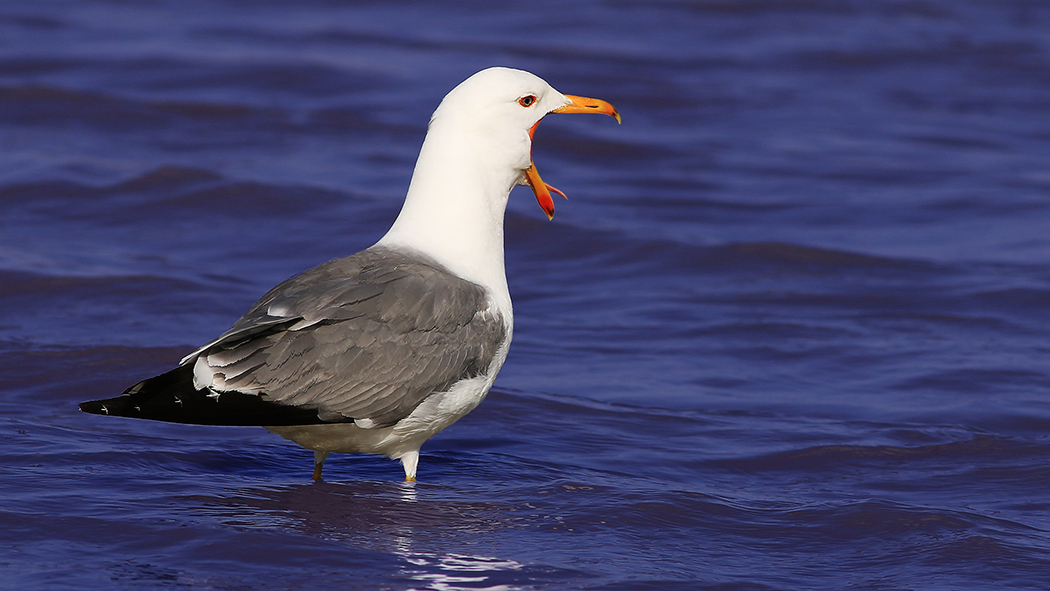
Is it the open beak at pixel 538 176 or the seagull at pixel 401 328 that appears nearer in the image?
the seagull at pixel 401 328

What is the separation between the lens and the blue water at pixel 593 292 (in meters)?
4.86

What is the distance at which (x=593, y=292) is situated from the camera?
28.0ft

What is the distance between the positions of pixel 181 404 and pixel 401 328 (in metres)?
0.88

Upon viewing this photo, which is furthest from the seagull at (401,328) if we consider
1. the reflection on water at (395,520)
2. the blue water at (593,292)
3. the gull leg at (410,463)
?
the blue water at (593,292)

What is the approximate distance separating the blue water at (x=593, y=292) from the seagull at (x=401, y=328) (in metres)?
0.41

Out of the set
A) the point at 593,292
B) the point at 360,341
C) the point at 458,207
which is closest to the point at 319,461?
the point at 360,341

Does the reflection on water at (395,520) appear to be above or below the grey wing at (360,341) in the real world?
below

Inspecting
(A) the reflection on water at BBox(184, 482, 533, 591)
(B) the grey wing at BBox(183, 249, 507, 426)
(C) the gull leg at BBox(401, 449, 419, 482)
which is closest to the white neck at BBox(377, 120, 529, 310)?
(B) the grey wing at BBox(183, 249, 507, 426)

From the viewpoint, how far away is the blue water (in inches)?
191

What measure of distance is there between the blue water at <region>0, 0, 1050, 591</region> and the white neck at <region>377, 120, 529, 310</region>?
929 mm

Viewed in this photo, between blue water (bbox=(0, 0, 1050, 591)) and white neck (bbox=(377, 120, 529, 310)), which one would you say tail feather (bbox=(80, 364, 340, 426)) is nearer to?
blue water (bbox=(0, 0, 1050, 591))

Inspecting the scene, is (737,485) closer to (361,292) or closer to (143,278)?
(361,292)

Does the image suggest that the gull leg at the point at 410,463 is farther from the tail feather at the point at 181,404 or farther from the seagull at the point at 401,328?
the tail feather at the point at 181,404

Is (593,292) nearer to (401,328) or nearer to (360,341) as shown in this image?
(401,328)
